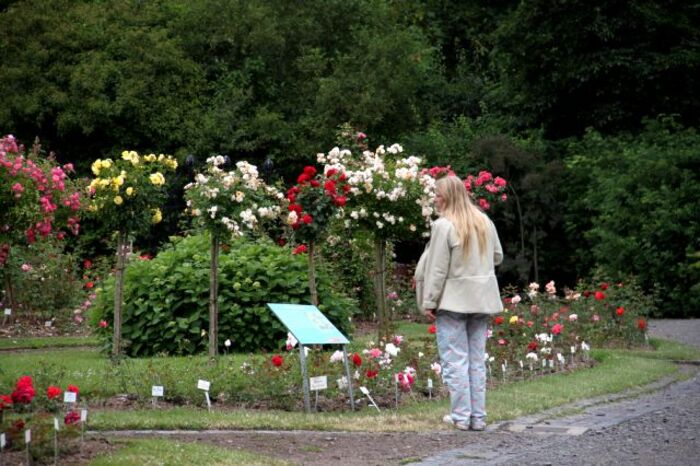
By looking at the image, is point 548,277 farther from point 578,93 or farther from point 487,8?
point 487,8

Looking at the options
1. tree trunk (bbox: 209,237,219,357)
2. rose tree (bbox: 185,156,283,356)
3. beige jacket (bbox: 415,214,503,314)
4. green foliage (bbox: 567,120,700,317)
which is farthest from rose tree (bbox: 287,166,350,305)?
green foliage (bbox: 567,120,700,317)

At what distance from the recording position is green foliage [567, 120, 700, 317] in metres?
24.8

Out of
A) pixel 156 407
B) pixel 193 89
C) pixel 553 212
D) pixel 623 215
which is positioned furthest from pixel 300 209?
pixel 193 89

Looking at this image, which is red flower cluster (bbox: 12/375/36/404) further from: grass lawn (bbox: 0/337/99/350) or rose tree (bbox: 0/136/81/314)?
grass lawn (bbox: 0/337/99/350)

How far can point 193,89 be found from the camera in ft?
106

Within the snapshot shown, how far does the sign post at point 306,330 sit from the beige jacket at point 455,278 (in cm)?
117

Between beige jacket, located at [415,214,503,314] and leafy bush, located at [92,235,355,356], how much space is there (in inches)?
210

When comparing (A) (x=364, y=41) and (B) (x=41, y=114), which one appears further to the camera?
(A) (x=364, y=41)

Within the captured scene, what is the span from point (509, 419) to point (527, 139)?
76.5ft

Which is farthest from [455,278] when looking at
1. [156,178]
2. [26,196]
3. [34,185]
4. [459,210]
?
[34,185]

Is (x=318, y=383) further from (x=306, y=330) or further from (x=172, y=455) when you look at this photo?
(x=172, y=455)

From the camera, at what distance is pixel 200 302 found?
46.7 ft


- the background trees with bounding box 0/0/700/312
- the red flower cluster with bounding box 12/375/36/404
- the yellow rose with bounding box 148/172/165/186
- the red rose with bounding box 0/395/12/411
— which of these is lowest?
the red rose with bounding box 0/395/12/411

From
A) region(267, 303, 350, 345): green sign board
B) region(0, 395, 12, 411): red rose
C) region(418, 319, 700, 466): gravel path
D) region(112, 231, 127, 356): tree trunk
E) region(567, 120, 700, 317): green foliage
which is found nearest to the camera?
region(0, 395, 12, 411): red rose
